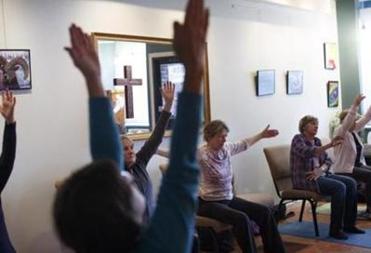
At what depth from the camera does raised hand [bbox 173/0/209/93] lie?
35.2 inches

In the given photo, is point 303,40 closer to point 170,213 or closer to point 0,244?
point 0,244

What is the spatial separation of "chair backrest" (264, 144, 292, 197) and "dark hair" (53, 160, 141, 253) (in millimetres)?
4522

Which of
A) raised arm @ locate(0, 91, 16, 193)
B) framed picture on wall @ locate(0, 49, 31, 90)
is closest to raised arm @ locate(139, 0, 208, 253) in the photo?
raised arm @ locate(0, 91, 16, 193)

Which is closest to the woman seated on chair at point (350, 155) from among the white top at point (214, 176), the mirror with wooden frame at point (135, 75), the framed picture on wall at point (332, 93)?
the framed picture on wall at point (332, 93)

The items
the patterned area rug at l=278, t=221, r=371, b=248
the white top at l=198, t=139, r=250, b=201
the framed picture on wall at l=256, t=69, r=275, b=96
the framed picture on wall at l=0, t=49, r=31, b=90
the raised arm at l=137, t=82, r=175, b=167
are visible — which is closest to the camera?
the raised arm at l=137, t=82, r=175, b=167

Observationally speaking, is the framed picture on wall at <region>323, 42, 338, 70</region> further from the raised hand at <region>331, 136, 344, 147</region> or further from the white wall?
Answer: the raised hand at <region>331, 136, 344, 147</region>

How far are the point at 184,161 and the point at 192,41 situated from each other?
21cm

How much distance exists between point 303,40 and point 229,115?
6.14ft

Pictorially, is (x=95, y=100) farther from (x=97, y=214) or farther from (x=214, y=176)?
(x=214, y=176)

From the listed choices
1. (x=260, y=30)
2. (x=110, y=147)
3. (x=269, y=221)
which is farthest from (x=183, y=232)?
(x=260, y=30)

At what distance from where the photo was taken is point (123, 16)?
4.45 meters

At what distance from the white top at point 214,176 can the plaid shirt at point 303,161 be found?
100 centimetres

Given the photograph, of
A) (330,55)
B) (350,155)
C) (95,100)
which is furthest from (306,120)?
(95,100)

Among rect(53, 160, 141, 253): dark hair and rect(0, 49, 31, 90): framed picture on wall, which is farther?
rect(0, 49, 31, 90): framed picture on wall
